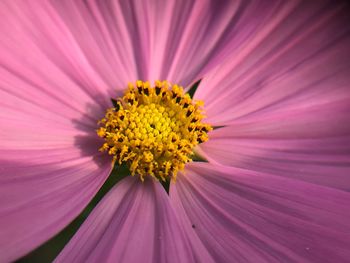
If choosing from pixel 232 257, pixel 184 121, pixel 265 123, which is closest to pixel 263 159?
pixel 265 123

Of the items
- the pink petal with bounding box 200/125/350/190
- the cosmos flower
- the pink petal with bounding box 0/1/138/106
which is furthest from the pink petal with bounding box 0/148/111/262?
the pink petal with bounding box 200/125/350/190

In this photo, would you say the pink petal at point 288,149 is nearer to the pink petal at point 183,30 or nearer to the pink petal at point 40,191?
the pink petal at point 183,30

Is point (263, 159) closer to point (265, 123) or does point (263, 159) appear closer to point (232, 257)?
point (265, 123)

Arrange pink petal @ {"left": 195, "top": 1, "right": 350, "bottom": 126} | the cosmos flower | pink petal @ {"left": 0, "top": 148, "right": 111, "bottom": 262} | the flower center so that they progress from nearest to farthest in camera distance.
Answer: pink petal @ {"left": 0, "top": 148, "right": 111, "bottom": 262} → the cosmos flower → the flower center → pink petal @ {"left": 195, "top": 1, "right": 350, "bottom": 126}

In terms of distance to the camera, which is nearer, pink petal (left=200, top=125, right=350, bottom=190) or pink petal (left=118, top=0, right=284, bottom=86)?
pink petal (left=200, top=125, right=350, bottom=190)

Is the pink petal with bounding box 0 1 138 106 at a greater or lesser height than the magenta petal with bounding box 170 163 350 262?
greater

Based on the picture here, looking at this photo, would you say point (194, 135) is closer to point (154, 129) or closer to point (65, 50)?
point (154, 129)

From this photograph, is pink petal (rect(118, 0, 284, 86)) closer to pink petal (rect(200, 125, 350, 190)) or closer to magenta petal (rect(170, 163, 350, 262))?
pink petal (rect(200, 125, 350, 190))
